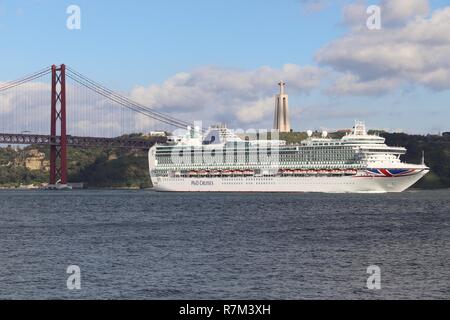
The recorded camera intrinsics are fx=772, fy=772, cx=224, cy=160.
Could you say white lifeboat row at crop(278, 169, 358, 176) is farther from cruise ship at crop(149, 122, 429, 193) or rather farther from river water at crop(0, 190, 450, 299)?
river water at crop(0, 190, 450, 299)

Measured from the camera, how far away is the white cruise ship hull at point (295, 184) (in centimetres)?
8788

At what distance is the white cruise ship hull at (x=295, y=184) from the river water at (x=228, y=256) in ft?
123

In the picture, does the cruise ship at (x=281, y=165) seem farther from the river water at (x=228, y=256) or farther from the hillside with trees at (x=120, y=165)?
the hillside with trees at (x=120, y=165)

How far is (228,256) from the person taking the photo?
96.9 feet

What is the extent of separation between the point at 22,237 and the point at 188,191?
6815 centimetres

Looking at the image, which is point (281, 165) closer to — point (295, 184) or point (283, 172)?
point (283, 172)

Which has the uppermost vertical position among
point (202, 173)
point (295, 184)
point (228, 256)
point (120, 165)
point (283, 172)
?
point (120, 165)

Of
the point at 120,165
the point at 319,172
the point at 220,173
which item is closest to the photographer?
the point at 319,172

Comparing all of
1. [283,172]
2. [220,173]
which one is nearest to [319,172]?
[283,172]

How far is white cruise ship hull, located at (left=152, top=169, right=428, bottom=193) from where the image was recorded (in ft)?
288

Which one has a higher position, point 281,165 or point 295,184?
point 281,165

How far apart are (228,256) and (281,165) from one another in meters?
69.4
